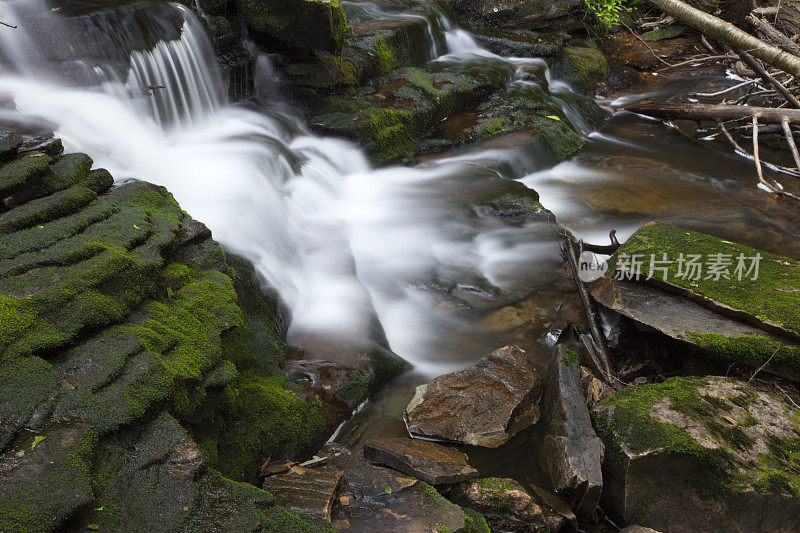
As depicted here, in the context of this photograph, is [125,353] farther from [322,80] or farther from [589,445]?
[322,80]

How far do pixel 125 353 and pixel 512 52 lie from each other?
36.3ft

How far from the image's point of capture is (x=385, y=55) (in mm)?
9328

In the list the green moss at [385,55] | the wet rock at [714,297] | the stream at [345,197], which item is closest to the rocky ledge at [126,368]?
the stream at [345,197]

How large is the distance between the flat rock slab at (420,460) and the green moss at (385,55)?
7.25 meters

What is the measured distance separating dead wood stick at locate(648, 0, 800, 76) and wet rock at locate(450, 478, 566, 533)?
23.0ft

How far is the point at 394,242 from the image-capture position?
6.56 meters

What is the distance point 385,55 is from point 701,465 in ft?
25.9

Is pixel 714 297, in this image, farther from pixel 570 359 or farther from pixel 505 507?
pixel 505 507

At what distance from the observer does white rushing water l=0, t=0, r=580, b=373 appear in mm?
5156

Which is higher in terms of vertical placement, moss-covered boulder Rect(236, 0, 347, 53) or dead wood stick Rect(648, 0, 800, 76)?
moss-covered boulder Rect(236, 0, 347, 53)

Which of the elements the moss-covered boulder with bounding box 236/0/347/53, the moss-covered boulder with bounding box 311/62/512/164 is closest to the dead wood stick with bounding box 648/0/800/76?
the moss-covered boulder with bounding box 311/62/512/164

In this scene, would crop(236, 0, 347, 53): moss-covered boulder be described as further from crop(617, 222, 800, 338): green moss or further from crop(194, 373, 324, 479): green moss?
crop(194, 373, 324, 479): green moss

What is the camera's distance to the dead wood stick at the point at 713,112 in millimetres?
7746

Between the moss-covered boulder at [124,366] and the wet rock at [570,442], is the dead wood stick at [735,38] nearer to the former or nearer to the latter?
the wet rock at [570,442]
